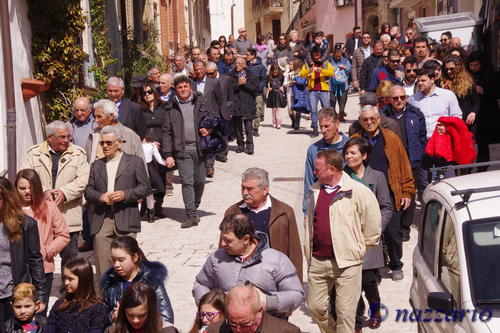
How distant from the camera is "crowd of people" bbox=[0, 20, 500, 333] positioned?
5867mm

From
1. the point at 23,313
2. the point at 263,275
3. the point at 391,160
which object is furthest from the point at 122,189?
the point at 263,275

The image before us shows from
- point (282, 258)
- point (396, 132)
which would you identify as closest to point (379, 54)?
point (396, 132)

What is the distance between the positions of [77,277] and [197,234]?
18.4 ft

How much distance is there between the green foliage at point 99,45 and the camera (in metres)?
16.2

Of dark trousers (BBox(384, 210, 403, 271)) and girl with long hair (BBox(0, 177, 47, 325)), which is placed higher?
girl with long hair (BBox(0, 177, 47, 325))

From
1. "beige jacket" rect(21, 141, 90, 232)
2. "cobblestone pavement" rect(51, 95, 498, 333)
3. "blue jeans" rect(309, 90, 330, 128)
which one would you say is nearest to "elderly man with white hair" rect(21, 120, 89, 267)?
"beige jacket" rect(21, 141, 90, 232)

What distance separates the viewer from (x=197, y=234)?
11.8 m

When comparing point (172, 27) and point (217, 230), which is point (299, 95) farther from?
point (172, 27)

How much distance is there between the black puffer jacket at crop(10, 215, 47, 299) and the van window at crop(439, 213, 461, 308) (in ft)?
10.3

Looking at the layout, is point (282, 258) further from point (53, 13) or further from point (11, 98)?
point (53, 13)

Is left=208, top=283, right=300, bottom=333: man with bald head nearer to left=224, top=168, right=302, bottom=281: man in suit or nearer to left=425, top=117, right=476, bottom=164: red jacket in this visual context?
left=224, top=168, right=302, bottom=281: man in suit

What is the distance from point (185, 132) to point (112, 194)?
3.61 m

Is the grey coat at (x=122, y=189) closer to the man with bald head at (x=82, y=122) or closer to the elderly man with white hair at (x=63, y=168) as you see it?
the elderly man with white hair at (x=63, y=168)

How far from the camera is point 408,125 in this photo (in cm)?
1047
